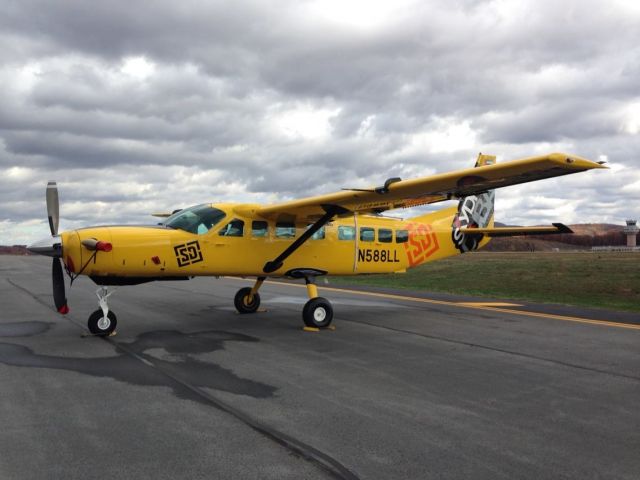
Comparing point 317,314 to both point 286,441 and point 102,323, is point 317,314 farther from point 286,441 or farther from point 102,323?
point 286,441

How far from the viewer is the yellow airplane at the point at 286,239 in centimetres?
Answer: 913

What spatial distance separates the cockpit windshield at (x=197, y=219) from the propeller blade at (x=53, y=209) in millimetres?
2002

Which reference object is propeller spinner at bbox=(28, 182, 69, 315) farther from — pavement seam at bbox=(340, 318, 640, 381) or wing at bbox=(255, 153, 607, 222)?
pavement seam at bbox=(340, 318, 640, 381)

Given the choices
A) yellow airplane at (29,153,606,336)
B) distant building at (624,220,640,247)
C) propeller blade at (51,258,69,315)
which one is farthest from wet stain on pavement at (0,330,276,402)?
distant building at (624,220,640,247)

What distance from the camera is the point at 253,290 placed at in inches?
530

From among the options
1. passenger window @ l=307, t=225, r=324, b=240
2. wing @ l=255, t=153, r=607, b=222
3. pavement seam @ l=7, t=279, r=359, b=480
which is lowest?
pavement seam @ l=7, t=279, r=359, b=480

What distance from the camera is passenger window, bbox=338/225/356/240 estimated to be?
1252 centimetres

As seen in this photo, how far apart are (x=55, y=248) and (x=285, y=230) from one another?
15.4 ft

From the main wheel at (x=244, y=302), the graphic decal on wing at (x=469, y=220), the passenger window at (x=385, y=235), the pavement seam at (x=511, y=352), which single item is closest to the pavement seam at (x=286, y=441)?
the pavement seam at (x=511, y=352)

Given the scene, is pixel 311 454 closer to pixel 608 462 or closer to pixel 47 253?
pixel 608 462

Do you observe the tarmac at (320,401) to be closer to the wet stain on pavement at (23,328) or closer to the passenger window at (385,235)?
the wet stain on pavement at (23,328)

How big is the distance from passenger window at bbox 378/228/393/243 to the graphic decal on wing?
245 centimetres

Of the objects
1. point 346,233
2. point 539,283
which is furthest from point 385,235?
point 539,283

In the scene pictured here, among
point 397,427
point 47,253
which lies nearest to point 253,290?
point 47,253
